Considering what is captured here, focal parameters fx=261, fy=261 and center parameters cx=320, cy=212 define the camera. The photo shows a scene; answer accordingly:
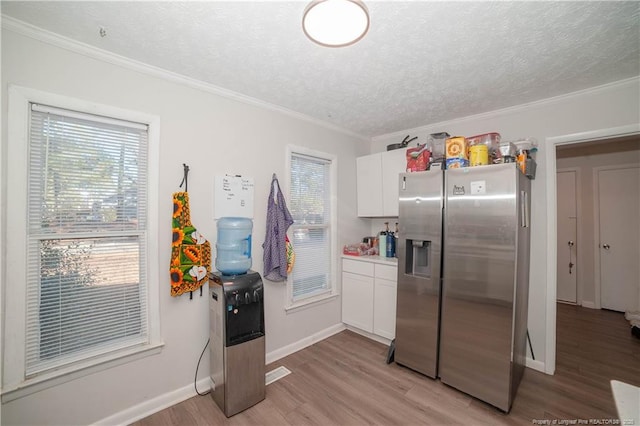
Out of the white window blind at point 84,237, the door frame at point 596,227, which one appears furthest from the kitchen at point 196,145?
the door frame at point 596,227

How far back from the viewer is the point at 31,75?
1.56 metres

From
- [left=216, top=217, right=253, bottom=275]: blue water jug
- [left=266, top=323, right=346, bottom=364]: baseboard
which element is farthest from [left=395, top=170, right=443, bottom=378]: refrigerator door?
[left=216, top=217, right=253, bottom=275]: blue water jug

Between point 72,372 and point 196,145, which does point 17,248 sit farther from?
point 196,145

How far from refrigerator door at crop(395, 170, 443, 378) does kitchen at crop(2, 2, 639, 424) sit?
1.03 metres

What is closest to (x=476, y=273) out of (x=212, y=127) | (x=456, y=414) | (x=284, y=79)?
(x=456, y=414)

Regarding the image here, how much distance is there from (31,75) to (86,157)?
0.51 metres

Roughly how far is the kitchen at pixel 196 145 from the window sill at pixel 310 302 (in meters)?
0.04

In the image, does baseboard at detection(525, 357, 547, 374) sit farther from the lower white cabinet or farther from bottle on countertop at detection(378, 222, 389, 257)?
bottle on countertop at detection(378, 222, 389, 257)

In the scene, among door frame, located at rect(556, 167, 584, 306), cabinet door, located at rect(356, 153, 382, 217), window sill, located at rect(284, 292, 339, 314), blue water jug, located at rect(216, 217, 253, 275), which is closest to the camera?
blue water jug, located at rect(216, 217, 253, 275)

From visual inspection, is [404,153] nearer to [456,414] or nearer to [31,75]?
[456,414]

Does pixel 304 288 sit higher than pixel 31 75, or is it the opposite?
pixel 31 75

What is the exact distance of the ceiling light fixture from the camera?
1164 mm

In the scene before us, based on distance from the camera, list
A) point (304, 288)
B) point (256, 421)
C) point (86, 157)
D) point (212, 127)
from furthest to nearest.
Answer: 1. point (304, 288)
2. point (212, 127)
3. point (256, 421)
4. point (86, 157)

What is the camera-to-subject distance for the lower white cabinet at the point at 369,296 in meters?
2.92
